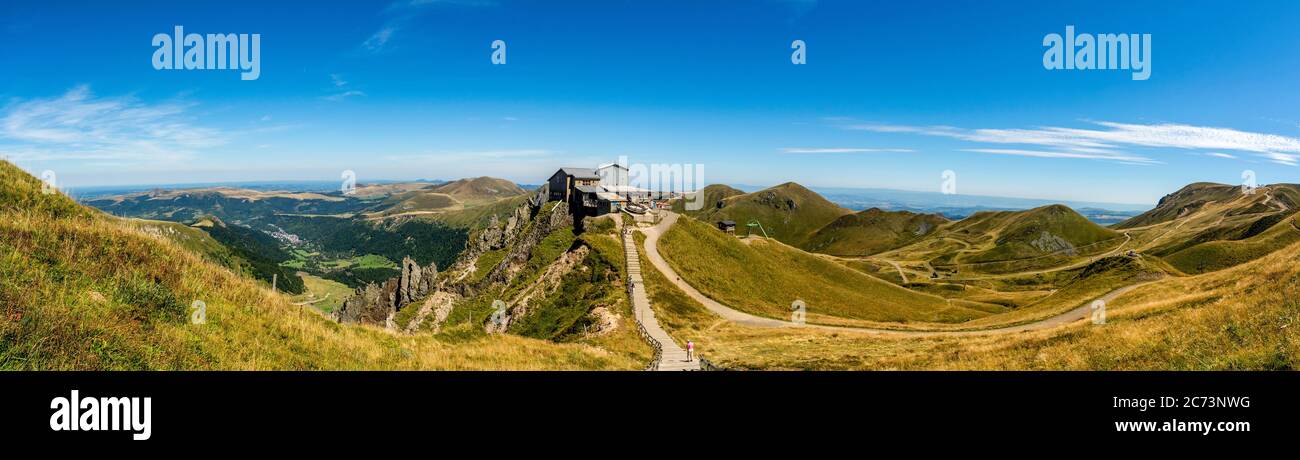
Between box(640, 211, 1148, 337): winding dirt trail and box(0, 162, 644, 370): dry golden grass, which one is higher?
box(0, 162, 644, 370): dry golden grass

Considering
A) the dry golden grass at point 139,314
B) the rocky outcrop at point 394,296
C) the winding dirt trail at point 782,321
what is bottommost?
the rocky outcrop at point 394,296

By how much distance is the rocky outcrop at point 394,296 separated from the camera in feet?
317

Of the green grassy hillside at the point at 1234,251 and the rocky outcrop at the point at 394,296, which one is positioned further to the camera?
the green grassy hillside at the point at 1234,251

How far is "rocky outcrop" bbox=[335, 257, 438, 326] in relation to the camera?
3802 inches

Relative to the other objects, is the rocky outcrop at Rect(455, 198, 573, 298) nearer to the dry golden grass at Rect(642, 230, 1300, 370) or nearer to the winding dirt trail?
the winding dirt trail

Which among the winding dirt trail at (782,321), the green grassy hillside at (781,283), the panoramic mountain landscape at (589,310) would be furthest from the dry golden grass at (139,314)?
the green grassy hillside at (781,283)

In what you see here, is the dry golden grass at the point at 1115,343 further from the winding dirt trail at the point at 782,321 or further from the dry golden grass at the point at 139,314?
the dry golden grass at the point at 139,314

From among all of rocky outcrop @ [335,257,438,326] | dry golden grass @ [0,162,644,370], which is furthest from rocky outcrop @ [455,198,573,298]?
dry golden grass @ [0,162,644,370]

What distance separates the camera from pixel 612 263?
206ft

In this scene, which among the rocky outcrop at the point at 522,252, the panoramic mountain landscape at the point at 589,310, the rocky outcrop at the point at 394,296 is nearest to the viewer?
the panoramic mountain landscape at the point at 589,310

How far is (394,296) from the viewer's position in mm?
100562
